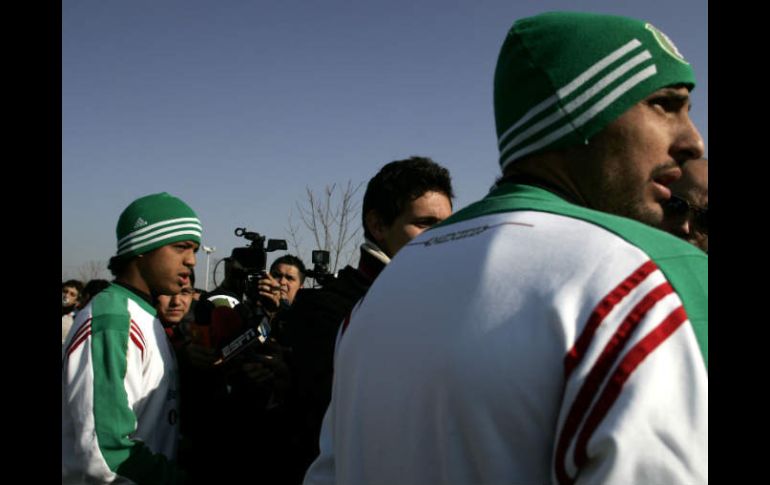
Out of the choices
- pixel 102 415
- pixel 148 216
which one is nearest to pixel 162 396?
pixel 102 415

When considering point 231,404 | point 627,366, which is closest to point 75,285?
point 231,404

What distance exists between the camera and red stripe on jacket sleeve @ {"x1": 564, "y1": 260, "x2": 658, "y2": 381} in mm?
862

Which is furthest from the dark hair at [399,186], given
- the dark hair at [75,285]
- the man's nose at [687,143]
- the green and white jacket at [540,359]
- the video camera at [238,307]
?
the dark hair at [75,285]

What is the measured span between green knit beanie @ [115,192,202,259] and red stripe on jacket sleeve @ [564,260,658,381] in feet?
10.2

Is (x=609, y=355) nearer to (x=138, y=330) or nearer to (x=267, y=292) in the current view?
(x=138, y=330)

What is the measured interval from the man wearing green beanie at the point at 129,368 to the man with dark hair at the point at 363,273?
2.43ft

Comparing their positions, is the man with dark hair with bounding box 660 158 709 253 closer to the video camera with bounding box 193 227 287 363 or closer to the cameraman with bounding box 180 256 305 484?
the cameraman with bounding box 180 256 305 484

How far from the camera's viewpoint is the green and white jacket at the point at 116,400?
8.74 ft

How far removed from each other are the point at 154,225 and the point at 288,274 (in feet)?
12.6

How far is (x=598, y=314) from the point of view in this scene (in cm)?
86

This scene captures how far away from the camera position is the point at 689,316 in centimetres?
85
